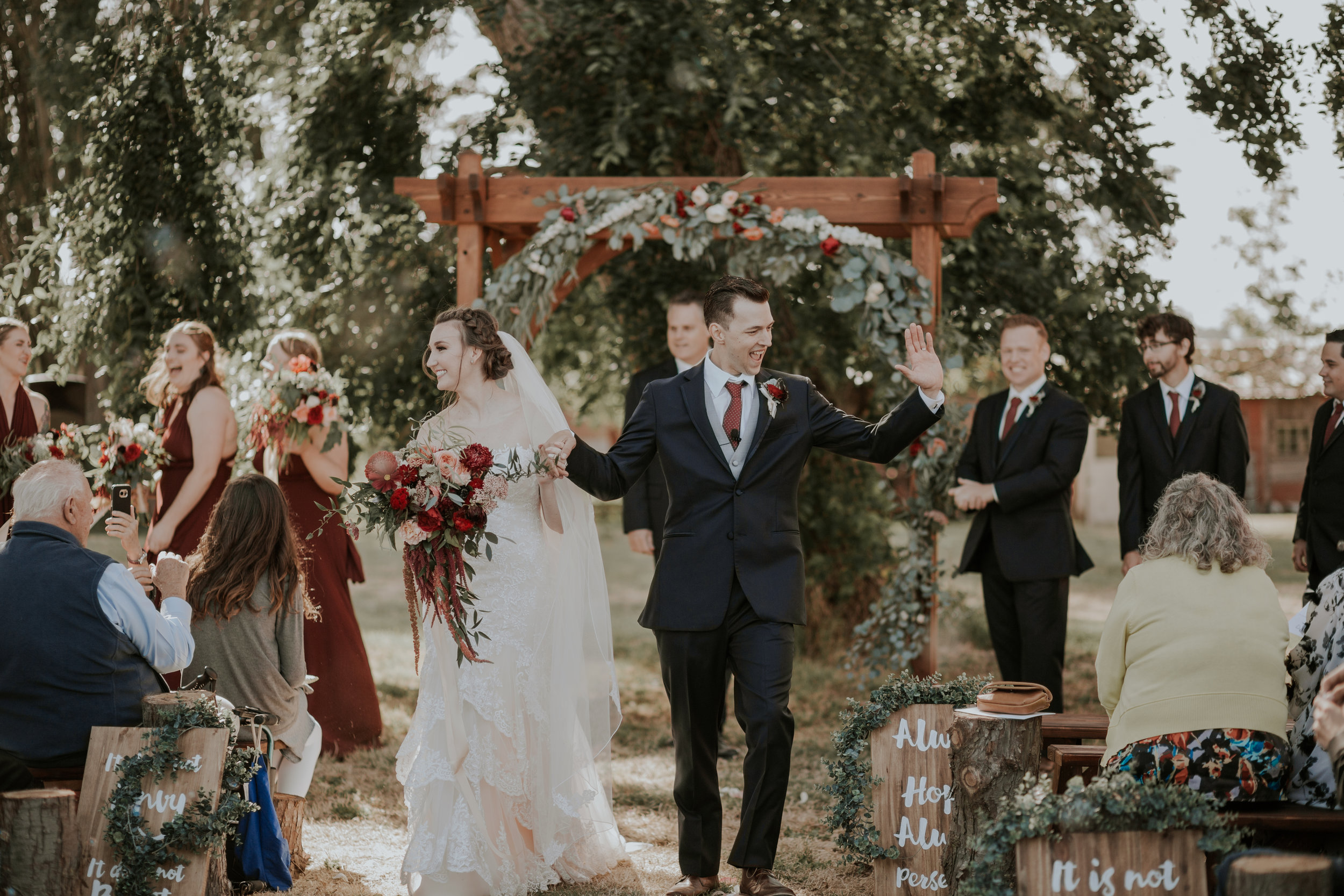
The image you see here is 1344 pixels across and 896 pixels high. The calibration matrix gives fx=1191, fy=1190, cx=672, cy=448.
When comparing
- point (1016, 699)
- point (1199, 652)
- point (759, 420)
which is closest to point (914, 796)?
point (1016, 699)

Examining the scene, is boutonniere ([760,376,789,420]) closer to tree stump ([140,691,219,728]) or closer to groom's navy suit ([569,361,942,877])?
groom's navy suit ([569,361,942,877])

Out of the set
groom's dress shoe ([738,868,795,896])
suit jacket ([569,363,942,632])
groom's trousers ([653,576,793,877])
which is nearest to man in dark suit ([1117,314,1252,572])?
suit jacket ([569,363,942,632])

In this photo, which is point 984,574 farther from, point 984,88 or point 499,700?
point 984,88

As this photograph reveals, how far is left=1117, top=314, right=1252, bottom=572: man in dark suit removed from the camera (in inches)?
220

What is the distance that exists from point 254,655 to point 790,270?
3.25 meters

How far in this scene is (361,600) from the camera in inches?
560

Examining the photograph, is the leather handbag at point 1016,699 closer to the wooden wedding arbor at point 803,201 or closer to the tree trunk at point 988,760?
the tree trunk at point 988,760

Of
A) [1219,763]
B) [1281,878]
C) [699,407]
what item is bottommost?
[1281,878]

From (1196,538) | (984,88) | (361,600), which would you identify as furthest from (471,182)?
(361,600)

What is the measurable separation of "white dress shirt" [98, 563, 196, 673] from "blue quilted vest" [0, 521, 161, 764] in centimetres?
3

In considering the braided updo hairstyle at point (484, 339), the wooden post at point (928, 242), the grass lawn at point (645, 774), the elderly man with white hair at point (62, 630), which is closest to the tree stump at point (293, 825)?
the grass lawn at point (645, 774)

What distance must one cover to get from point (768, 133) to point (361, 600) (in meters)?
8.82

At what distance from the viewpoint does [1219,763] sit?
329 centimetres

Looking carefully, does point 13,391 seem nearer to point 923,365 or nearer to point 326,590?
point 326,590
